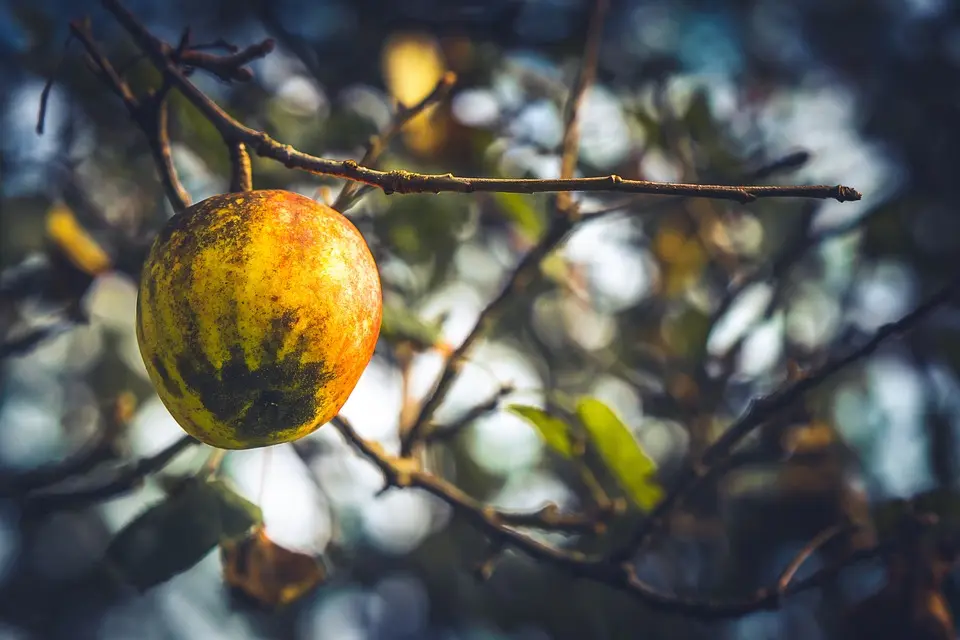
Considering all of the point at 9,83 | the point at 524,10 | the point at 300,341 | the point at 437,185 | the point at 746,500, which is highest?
the point at 437,185

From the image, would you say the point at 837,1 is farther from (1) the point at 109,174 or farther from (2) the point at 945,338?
(1) the point at 109,174

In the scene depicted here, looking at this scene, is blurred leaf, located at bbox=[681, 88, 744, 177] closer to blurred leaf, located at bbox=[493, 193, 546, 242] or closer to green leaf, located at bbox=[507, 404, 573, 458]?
blurred leaf, located at bbox=[493, 193, 546, 242]

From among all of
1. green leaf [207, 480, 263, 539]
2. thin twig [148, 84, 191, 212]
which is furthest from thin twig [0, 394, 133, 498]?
thin twig [148, 84, 191, 212]

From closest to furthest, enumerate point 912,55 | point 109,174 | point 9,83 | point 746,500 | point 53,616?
point 9,83, point 109,174, point 746,500, point 912,55, point 53,616

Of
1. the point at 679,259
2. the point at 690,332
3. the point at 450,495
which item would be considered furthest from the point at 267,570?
the point at 679,259

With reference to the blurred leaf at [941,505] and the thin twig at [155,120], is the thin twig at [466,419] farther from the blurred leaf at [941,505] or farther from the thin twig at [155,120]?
the blurred leaf at [941,505]

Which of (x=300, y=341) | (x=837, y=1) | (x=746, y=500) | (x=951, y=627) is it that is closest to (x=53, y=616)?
(x=746, y=500)

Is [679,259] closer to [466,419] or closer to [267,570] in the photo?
[466,419]

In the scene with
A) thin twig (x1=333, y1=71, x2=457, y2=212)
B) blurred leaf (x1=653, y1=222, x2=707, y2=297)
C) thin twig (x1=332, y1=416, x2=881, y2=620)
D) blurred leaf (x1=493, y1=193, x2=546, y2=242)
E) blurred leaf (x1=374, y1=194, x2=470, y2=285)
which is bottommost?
blurred leaf (x1=653, y1=222, x2=707, y2=297)
